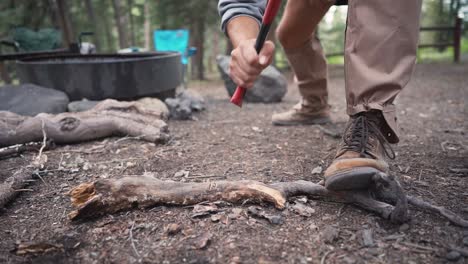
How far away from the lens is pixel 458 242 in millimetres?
1140

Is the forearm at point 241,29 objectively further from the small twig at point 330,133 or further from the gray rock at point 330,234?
the small twig at point 330,133

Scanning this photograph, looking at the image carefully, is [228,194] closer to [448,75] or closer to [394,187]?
[394,187]

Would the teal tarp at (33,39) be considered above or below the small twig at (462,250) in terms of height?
above

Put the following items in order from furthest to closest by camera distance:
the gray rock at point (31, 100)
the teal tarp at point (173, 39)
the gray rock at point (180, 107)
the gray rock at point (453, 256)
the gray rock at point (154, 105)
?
1. the teal tarp at point (173, 39)
2. the gray rock at point (180, 107)
3. the gray rock at point (154, 105)
4. the gray rock at point (31, 100)
5. the gray rock at point (453, 256)

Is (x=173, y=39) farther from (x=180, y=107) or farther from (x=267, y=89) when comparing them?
(x=180, y=107)

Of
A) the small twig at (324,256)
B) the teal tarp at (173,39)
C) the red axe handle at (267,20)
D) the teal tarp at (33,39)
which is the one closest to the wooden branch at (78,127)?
the red axe handle at (267,20)

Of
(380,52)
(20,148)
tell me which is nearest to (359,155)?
(380,52)

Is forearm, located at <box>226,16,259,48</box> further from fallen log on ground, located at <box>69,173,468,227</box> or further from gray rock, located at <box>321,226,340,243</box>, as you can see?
gray rock, located at <box>321,226,340,243</box>

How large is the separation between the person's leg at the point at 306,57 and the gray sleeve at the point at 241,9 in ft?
1.51

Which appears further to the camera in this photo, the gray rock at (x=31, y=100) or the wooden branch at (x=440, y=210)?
the gray rock at (x=31, y=100)

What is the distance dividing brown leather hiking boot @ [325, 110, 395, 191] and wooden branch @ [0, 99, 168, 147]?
4.24 ft

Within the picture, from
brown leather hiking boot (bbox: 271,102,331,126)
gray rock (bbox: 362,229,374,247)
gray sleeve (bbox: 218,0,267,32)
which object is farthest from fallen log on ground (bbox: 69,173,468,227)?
Result: brown leather hiking boot (bbox: 271,102,331,126)

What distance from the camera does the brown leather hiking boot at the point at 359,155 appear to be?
1.30m

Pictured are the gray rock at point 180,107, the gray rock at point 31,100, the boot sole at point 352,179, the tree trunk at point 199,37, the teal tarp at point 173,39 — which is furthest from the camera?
the tree trunk at point 199,37
